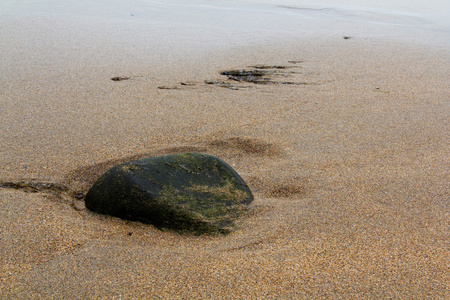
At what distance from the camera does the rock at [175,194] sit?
187cm

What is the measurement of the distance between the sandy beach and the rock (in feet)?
0.21

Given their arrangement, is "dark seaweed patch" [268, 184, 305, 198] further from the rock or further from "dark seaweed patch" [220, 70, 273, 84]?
"dark seaweed patch" [220, 70, 273, 84]

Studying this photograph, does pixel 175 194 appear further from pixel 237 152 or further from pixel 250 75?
pixel 250 75

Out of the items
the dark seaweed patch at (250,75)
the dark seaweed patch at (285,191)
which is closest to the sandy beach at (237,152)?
the dark seaweed patch at (285,191)

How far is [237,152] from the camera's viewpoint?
2652 mm

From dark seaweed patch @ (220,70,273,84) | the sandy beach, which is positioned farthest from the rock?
dark seaweed patch @ (220,70,273,84)

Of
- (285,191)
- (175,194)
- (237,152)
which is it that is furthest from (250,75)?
(175,194)

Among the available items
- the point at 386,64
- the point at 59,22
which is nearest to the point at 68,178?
the point at 386,64

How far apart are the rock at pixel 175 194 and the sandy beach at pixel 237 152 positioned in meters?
0.07

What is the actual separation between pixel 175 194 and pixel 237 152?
0.79m

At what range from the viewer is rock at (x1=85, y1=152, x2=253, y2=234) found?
6.12 feet

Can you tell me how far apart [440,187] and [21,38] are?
440cm

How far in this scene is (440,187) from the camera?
2193mm

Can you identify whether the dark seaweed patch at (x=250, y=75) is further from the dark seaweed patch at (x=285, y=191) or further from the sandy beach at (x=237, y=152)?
the dark seaweed patch at (x=285, y=191)
